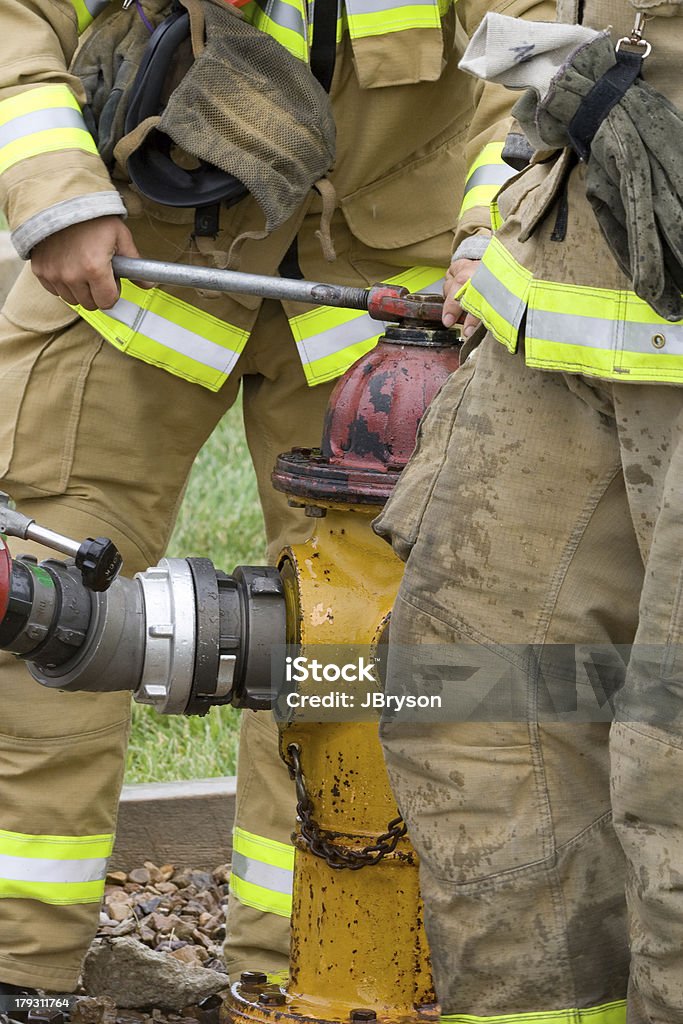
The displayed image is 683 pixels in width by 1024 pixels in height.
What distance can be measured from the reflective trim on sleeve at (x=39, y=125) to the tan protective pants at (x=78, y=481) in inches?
12.2

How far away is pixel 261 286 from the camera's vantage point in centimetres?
261

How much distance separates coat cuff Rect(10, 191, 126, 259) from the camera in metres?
2.62

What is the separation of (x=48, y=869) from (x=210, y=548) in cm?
273

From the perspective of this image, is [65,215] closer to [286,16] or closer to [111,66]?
[111,66]

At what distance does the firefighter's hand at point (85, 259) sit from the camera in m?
2.65

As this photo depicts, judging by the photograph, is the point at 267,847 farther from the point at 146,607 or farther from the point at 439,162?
the point at 439,162

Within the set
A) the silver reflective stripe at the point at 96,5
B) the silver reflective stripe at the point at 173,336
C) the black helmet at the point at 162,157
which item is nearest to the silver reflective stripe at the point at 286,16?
the black helmet at the point at 162,157

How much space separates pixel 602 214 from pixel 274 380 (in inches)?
52.9

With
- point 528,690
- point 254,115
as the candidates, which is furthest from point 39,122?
point 528,690

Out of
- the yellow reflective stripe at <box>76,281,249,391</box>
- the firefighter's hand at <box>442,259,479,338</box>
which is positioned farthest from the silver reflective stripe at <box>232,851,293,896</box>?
the firefighter's hand at <box>442,259,479,338</box>

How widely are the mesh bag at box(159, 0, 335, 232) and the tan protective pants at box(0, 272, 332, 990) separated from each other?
30 centimetres

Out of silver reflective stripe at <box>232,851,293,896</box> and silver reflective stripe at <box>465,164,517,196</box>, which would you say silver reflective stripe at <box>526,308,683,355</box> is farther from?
silver reflective stripe at <box>232,851,293,896</box>

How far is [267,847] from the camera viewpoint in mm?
3008

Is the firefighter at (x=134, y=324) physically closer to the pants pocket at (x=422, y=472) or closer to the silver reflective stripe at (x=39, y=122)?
the silver reflective stripe at (x=39, y=122)
